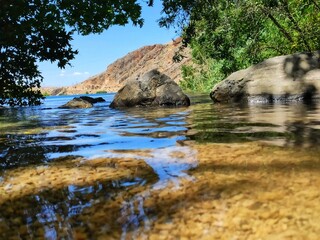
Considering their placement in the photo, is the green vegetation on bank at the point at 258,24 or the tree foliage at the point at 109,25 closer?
the tree foliage at the point at 109,25

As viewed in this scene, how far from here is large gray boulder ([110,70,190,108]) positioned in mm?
13133

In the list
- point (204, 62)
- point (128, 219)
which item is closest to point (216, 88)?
point (128, 219)

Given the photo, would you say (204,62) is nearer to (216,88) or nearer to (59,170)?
(216,88)

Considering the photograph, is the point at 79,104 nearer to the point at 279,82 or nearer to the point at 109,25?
the point at 109,25

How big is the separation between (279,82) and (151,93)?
490cm

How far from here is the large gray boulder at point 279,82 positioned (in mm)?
11391

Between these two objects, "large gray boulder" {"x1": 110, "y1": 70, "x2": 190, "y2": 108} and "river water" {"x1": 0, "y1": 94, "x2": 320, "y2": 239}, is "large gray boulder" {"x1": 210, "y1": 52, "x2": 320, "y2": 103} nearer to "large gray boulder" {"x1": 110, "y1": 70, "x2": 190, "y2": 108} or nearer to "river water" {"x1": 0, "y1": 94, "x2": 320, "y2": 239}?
"large gray boulder" {"x1": 110, "y1": 70, "x2": 190, "y2": 108}

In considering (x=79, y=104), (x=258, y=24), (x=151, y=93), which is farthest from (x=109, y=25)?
(x=258, y=24)

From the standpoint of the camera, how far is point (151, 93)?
13.5 m

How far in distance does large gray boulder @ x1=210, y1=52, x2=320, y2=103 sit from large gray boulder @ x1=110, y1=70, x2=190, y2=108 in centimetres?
180

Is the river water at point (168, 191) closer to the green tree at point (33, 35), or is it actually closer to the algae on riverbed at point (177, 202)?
the algae on riverbed at point (177, 202)

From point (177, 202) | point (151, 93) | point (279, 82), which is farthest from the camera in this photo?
point (151, 93)

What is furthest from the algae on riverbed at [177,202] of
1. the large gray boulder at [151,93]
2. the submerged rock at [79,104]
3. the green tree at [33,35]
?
the submerged rock at [79,104]

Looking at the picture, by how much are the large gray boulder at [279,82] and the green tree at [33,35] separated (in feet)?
15.2
